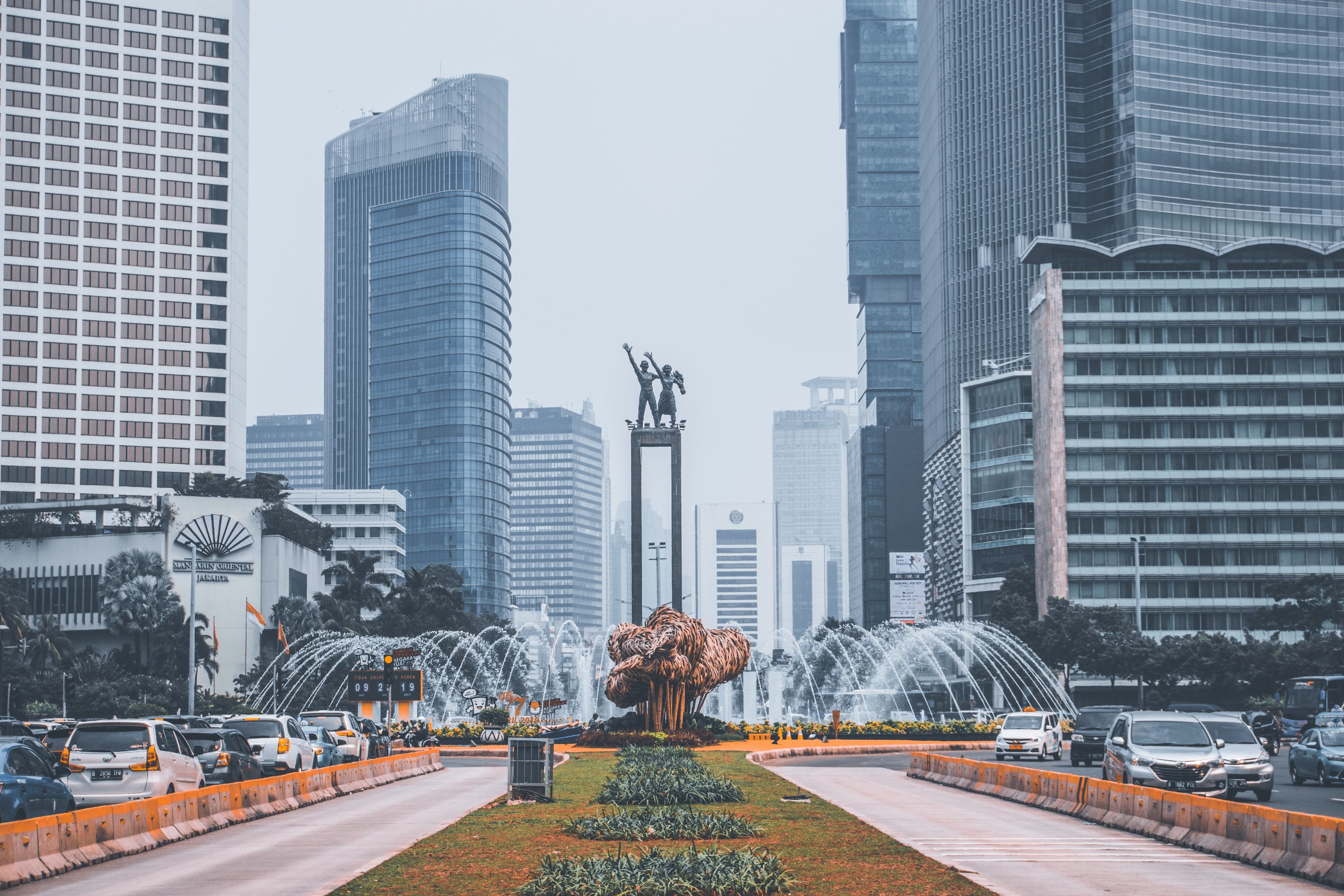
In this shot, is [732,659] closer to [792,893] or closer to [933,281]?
[792,893]

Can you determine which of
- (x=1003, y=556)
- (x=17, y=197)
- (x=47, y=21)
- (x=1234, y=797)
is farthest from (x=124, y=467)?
(x=1234, y=797)

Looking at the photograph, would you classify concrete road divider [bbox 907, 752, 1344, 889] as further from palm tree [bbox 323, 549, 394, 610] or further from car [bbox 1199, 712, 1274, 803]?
palm tree [bbox 323, 549, 394, 610]

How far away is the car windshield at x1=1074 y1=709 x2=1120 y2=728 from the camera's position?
42344 millimetres

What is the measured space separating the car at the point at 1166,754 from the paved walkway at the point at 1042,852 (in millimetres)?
1615

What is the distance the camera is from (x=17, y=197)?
439 ft

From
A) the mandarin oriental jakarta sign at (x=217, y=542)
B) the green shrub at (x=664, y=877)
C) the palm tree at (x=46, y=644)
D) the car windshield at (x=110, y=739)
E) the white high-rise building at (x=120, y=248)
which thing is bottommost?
the palm tree at (x=46, y=644)

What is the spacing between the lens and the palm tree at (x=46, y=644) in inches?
3615

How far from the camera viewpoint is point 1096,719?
4278 centimetres

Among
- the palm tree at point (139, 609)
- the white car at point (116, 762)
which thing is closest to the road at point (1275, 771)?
the white car at point (116, 762)

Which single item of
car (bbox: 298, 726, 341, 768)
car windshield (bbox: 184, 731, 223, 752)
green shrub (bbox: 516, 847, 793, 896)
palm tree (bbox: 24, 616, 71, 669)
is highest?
green shrub (bbox: 516, 847, 793, 896)

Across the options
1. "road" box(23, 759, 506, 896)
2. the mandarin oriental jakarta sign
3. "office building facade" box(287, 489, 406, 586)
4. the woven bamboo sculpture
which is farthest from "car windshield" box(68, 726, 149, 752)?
"office building facade" box(287, 489, 406, 586)

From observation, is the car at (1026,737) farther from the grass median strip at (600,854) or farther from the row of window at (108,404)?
the row of window at (108,404)

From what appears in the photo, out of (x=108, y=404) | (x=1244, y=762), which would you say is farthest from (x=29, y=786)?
(x=108, y=404)

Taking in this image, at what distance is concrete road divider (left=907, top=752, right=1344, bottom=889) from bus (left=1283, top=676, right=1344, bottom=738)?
97.2 feet
